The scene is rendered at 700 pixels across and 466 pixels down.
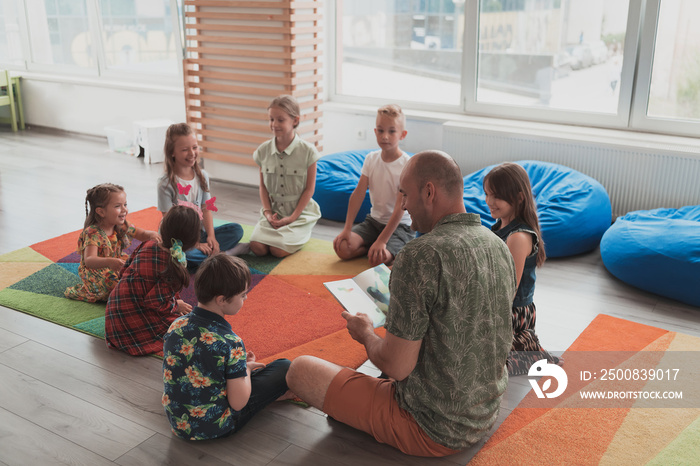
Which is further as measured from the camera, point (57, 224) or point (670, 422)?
point (57, 224)

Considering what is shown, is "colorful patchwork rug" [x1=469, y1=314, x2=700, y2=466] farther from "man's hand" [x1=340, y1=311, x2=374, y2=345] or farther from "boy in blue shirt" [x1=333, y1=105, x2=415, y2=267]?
"boy in blue shirt" [x1=333, y1=105, x2=415, y2=267]

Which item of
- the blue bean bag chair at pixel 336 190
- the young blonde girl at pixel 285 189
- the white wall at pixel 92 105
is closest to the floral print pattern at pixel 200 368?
Answer: the young blonde girl at pixel 285 189

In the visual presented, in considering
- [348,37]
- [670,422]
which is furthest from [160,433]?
[348,37]

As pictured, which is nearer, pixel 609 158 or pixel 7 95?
pixel 609 158

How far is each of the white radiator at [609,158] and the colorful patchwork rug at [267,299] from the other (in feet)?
5.10

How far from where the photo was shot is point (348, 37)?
584 centimetres

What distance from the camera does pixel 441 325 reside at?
1.80 metres

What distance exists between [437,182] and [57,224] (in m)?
3.39

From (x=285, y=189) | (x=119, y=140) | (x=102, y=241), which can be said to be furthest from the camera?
(x=119, y=140)

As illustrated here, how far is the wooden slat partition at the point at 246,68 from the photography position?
193 inches

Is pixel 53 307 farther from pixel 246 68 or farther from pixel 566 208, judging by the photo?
pixel 566 208

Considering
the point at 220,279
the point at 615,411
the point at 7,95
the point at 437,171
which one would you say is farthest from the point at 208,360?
→ the point at 7,95

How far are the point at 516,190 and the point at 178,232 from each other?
1.34 meters

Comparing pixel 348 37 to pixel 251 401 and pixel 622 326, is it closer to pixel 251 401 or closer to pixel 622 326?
pixel 622 326
